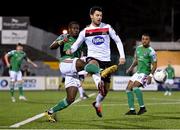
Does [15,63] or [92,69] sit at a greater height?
[15,63]

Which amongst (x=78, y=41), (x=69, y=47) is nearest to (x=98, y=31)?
(x=78, y=41)

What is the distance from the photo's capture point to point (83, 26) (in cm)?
6444

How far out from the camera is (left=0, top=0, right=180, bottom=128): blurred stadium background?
36656mm

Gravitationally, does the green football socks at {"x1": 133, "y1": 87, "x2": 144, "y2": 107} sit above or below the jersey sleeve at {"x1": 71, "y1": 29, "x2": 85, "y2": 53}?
below

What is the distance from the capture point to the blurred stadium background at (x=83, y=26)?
3666cm

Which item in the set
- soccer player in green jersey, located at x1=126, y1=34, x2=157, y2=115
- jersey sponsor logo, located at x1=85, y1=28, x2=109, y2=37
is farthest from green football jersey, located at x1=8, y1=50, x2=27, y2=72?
jersey sponsor logo, located at x1=85, y1=28, x2=109, y2=37

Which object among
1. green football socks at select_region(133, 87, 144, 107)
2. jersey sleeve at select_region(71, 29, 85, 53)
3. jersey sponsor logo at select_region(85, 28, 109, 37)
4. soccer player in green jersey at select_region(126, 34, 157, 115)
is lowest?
green football socks at select_region(133, 87, 144, 107)

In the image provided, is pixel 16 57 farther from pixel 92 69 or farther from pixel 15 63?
pixel 92 69

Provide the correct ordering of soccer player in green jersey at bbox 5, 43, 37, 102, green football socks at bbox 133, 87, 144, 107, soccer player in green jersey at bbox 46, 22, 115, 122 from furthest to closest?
1. soccer player in green jersey at bbox 5, 43, 37, 102
2. green football socks at bbox 133, 87, 144, 107
3. soccer player in green jersey at bbox 46, 22, 115, 122

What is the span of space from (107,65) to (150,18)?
6171 centimetres

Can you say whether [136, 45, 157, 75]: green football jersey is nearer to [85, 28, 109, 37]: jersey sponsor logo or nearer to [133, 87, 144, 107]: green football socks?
[133, 87, 144, 107]: green football socks

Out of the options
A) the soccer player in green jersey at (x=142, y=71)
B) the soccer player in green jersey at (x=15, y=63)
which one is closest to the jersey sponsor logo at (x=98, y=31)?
the soccer player in green jersey at (x=142, y=71)

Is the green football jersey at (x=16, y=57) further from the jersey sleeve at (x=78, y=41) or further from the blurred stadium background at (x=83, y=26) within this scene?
the jersey sleeve at (x=78, y=41)

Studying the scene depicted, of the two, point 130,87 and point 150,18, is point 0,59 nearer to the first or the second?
point 130,87
